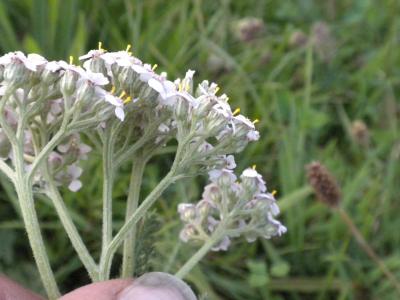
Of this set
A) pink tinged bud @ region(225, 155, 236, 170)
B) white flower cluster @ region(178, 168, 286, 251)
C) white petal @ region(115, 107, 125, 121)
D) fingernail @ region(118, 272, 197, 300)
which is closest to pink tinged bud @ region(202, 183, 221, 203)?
white flower cluster @ region(178, 168, 286, 251)

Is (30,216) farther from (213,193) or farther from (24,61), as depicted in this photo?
(213,193)

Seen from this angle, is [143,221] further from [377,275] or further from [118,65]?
[377,275]

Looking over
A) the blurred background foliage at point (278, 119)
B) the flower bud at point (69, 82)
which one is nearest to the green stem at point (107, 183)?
the flower bud at point (69, 82)

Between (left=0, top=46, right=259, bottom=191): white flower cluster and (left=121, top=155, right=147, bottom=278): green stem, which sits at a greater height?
(left=0, top=46, right=259, bottom=191): white flower cluster

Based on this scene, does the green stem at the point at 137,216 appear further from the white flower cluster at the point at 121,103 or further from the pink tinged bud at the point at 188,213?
the pink tinged bud at the point at 188,213

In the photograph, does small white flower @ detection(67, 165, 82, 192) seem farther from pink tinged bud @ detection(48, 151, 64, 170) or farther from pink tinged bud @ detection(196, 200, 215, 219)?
pink tinged bud @ detection(196, 200, 215, 219)

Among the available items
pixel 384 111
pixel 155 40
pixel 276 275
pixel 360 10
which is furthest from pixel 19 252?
pixel 360 10
